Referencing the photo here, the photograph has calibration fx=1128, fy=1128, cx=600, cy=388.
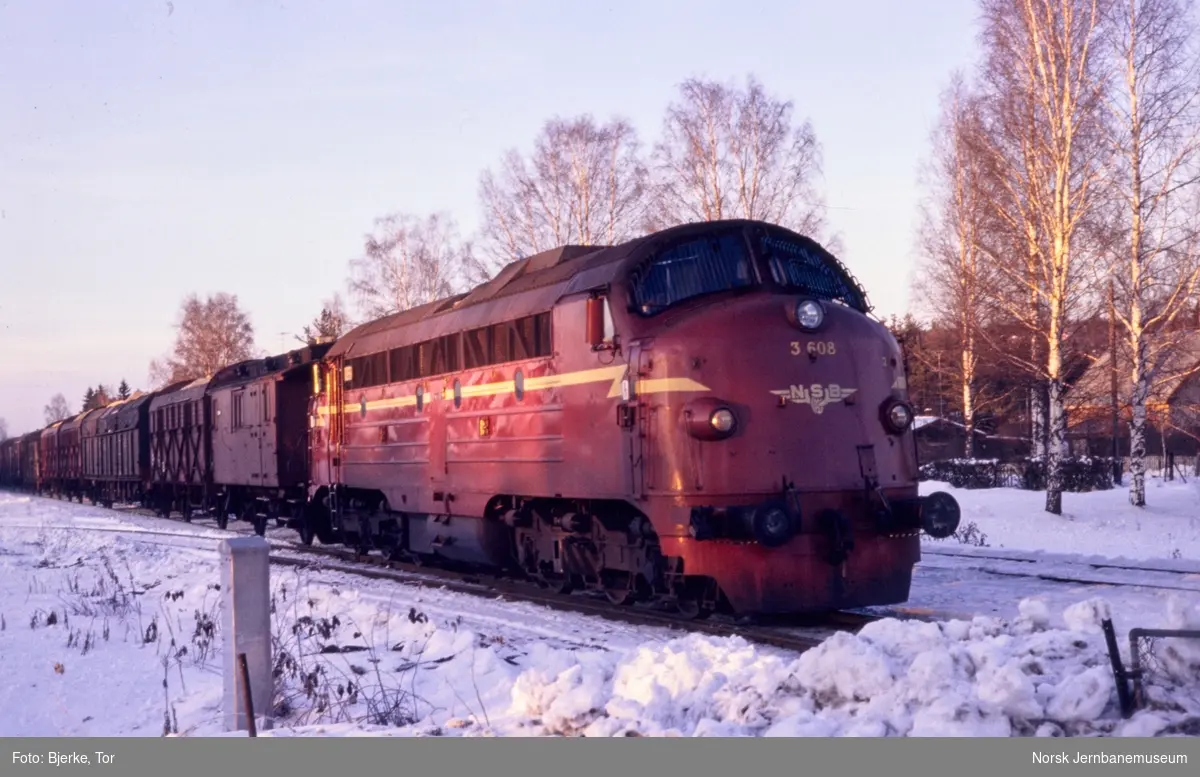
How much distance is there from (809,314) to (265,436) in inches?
580

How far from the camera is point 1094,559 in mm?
14812

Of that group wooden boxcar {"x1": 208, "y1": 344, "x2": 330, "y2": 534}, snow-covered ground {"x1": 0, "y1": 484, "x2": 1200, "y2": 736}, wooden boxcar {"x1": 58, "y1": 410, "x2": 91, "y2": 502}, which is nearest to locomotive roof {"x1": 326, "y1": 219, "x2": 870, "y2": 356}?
snow-covered ground {"x1": 0, "y1": 484, "x2": 1200, "y2": 736}

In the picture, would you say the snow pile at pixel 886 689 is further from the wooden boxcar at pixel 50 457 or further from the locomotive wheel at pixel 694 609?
the wooden boxcar at pixel 50 457

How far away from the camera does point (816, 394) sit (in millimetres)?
10266

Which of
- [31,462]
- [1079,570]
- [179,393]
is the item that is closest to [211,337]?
[31,462]

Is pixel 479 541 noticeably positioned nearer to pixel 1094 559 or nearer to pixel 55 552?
pixel 1094 559

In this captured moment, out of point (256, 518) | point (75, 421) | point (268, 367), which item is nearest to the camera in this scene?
point (268, 367)

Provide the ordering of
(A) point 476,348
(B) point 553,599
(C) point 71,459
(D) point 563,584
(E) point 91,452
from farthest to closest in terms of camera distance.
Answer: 1. (C) point 71,459
2. (E) point 91,452
3. (A) point 476,348
4. (D) point 563,584
5. (B) point 553,599

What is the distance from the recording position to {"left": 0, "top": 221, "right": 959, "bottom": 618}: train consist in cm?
988

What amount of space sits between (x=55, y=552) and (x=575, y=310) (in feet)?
42.7

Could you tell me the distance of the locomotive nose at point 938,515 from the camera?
33.7 feet

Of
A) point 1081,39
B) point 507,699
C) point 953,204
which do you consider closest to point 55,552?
Result: point 507,699

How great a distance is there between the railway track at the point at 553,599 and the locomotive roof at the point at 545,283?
3.15 metres

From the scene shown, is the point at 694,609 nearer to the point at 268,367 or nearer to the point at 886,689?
the point at 886,689
